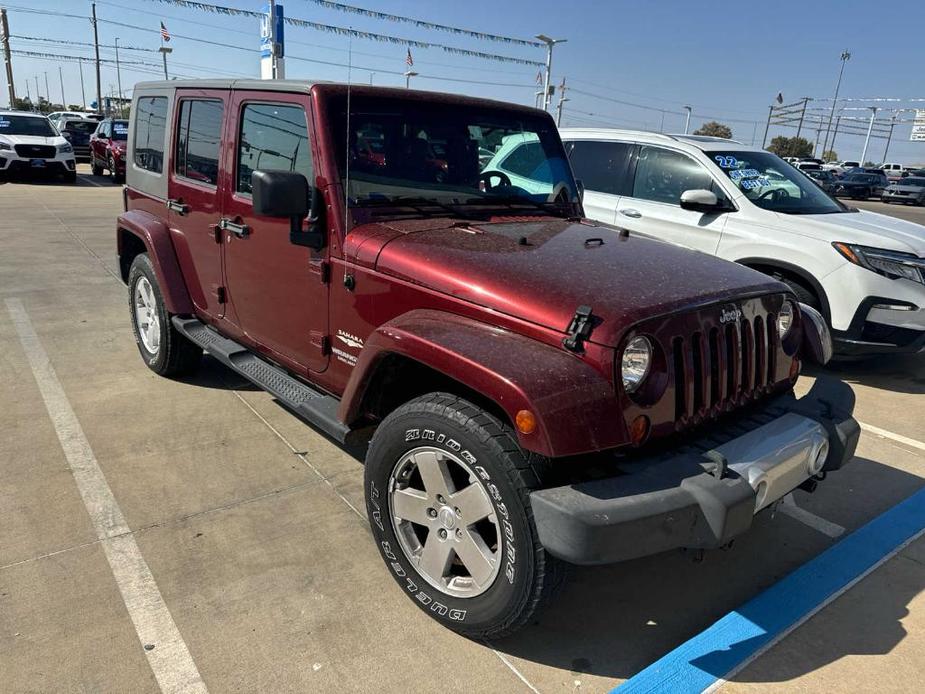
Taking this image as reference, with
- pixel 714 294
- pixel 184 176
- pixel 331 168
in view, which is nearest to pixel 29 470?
pixel 184 176

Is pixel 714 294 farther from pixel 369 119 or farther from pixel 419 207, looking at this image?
pixel 369 119

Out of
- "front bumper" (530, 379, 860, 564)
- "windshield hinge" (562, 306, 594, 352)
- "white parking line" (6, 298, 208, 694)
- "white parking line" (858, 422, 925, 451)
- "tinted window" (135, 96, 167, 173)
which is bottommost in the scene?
"white parking line" (6, 298, 208, 694)

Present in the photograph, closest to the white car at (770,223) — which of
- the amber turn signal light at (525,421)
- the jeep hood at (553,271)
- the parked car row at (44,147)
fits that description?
the jeep hood at (553,271)

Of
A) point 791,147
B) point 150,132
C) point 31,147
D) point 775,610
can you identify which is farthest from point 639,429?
point 791,147

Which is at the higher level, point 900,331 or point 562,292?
point 562,292

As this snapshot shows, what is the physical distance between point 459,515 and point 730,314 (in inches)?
49.8

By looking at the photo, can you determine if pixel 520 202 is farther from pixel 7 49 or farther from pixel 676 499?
pixel 7 49

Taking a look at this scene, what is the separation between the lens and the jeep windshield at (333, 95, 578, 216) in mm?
3082

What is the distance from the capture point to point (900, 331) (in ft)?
17.4

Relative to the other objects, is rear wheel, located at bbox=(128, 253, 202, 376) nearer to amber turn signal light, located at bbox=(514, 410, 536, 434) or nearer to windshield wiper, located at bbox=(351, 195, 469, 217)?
windshield wiper, located at bbox=(351, 195, 469, 217)

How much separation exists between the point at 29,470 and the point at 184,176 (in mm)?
1905

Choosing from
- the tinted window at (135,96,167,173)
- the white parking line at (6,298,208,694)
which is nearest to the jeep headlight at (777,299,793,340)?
the white parking line at (6,298,208,694)

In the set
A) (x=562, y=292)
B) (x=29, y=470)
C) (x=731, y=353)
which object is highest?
(x=562, y=292)

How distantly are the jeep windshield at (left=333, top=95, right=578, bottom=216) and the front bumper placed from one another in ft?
5.30
